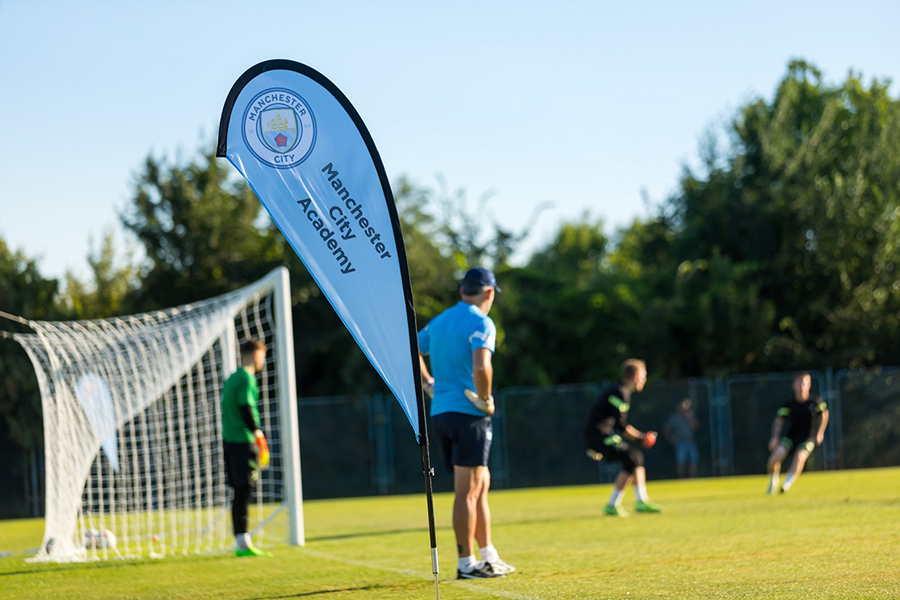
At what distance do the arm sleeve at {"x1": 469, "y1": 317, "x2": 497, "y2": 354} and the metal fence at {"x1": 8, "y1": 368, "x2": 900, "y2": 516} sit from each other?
17.7 metres

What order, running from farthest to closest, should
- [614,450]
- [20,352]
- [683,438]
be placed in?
1. [683,438]
2. [20,352]
3. [614,450]

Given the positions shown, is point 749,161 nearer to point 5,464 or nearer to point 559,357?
point 559,357

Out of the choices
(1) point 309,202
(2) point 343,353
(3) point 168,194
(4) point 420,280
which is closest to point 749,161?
(4) point 420,280

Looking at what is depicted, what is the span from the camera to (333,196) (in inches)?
235

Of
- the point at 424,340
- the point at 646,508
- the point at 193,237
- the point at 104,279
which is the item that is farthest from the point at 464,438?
the point at 104,279

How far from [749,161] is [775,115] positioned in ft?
4.76

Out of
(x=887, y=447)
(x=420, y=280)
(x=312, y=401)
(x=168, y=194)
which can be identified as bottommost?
(x=887, y=447)

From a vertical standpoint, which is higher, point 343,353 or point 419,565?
point 343,353

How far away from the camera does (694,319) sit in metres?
27.2

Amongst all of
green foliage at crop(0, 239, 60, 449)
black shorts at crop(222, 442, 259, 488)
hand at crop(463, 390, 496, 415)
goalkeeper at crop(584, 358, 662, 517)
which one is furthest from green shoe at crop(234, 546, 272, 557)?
green foliage at crop(0, 239, 60, 449)

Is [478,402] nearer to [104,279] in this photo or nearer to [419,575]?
[419,575]

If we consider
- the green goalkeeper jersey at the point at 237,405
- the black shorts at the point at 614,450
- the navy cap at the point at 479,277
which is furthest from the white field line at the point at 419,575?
the black shorts at the point at 614,450

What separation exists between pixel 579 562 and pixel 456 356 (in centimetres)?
191

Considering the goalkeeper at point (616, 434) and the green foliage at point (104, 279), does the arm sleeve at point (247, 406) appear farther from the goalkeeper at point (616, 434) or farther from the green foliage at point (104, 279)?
the green foliage at point (104, 279)
